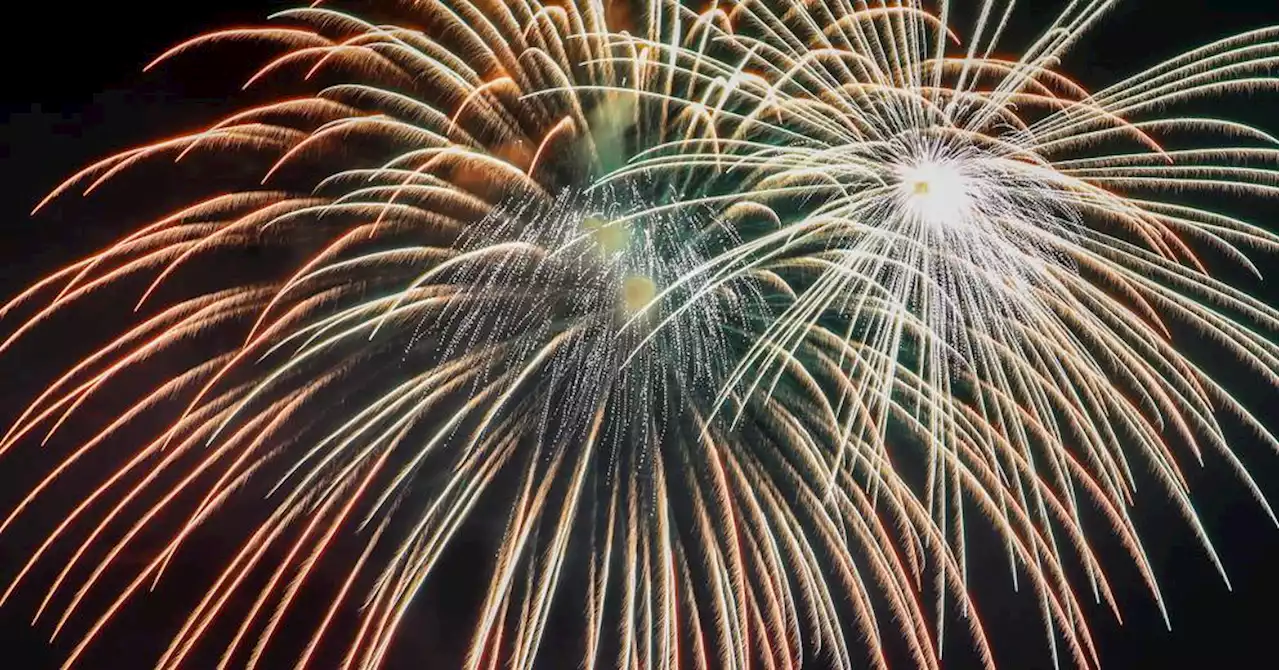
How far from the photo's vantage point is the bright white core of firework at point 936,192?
686cm

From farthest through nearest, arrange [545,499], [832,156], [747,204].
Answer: [545,499] → [747,204] → [832,156]

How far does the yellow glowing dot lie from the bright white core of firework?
1.92 m

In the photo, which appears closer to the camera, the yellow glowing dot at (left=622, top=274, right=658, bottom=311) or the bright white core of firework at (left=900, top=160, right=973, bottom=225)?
the bright white core of firework at (left=900, top=160, right=973, bottom=225)

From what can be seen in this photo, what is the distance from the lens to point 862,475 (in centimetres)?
794

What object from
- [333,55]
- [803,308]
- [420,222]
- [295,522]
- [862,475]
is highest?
[333,55]

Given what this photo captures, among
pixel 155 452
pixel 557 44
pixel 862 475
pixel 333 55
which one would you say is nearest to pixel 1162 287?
pixel 862 475

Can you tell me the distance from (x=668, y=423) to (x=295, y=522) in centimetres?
290

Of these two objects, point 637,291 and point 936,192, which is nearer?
point 936,192

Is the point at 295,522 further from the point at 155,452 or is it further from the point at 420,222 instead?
the point at 420,222

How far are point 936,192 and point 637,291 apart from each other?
2248 millimetres

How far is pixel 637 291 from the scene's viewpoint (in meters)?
7.69

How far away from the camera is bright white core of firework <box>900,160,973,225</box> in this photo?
6.86 meters

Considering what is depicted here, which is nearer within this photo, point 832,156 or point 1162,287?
point 832,156

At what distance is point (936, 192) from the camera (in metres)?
6.93
